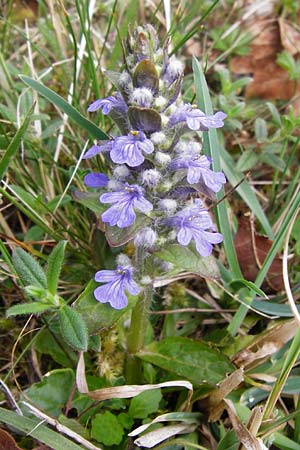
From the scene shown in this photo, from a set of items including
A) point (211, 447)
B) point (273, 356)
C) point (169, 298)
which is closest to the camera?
point (211, 447)

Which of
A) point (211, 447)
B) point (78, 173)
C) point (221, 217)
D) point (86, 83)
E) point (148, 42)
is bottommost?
point (211, 447)

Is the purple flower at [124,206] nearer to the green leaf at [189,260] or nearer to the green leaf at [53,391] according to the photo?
the green leaf at [189,260]

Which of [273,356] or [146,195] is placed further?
[273,356]

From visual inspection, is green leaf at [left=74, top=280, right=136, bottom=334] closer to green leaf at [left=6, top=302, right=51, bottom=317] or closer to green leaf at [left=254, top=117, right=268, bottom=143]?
green leaf at [left=6, top=302, right=51, bottom=317]

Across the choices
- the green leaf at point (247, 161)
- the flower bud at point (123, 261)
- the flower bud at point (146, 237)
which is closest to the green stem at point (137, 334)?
the flower bud at point (123, 261)

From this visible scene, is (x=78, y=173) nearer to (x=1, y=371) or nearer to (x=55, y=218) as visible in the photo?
(x=55, y=218)

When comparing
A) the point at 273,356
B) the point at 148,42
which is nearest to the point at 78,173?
the point at 148,42
